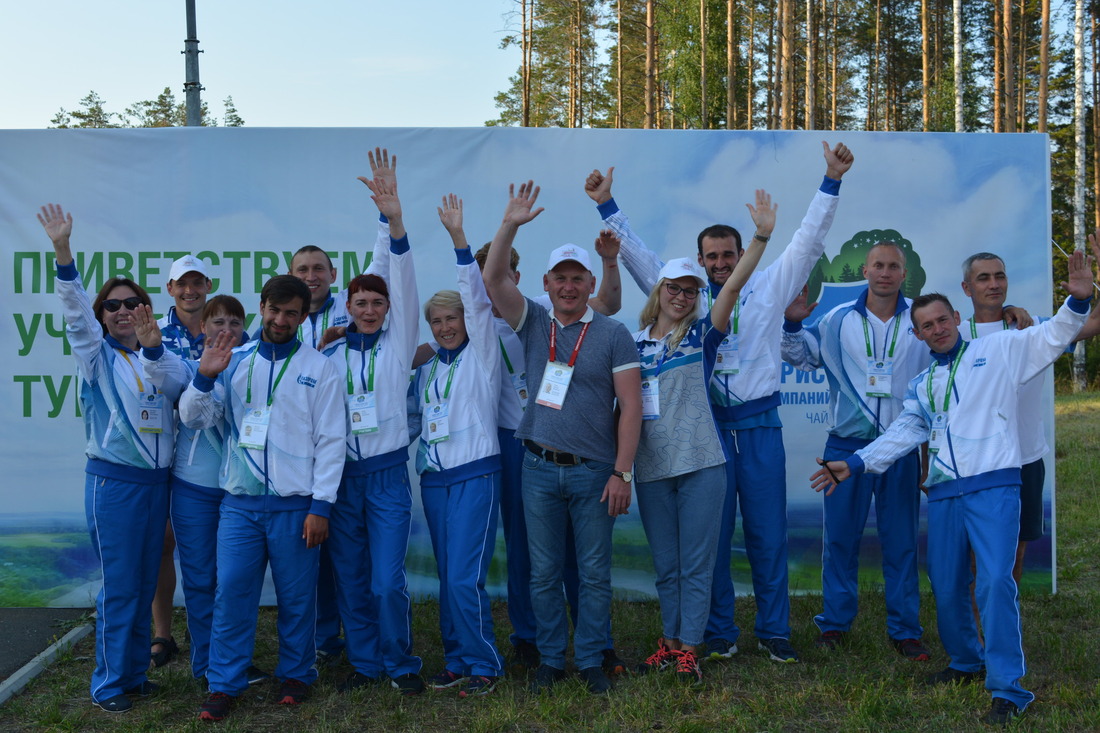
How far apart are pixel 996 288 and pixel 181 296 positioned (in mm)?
3660

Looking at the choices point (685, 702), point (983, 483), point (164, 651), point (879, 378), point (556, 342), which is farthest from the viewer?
point (164, 651)

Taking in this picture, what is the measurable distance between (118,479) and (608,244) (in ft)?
7.41

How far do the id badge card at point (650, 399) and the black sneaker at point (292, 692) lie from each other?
1.79m

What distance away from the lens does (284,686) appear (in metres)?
3.81

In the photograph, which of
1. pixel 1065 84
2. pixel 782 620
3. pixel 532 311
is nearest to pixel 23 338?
pixel 532 311

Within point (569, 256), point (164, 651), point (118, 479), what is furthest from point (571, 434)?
point (164, 651)

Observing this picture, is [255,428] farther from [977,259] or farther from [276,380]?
[977,259]

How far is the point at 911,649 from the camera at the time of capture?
4270 mm

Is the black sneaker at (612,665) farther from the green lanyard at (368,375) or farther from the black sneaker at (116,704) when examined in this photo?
the black sneaker at (116,704)

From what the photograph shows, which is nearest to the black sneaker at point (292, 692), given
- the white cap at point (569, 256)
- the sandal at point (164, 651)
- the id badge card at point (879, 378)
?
the sandal at point (164, 651)

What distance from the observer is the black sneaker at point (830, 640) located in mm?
4359

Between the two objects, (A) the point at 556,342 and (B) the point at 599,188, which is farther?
(B) the point at 599,188

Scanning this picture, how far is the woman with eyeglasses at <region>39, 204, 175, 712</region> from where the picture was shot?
3.74m

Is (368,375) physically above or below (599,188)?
below
